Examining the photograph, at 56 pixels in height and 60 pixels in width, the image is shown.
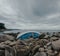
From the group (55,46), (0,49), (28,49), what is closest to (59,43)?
Result: (55,46)

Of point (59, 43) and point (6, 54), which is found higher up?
point (59, 43)

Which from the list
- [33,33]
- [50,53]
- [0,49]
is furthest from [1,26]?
[50,53]

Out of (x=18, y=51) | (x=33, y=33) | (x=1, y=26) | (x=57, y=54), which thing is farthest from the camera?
(x=1, y=26)

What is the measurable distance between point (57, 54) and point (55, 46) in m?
0.65

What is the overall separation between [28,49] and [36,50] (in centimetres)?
42

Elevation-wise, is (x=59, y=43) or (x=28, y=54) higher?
(x=59, y=43)

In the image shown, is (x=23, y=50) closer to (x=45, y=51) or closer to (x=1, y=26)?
(x=45, y=51)

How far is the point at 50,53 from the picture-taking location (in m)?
7.13

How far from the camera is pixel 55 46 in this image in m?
7.58

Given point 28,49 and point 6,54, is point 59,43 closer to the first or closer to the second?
point 28,49

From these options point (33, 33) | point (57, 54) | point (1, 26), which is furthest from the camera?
point (1, 26)

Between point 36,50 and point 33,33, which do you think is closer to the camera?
point 36,50

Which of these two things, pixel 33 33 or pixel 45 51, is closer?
pixel 45 51

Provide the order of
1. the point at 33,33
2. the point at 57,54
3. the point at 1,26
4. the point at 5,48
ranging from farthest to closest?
the point at 1,26, the point at 33,33, the point at 5,48, the point at 57,54
